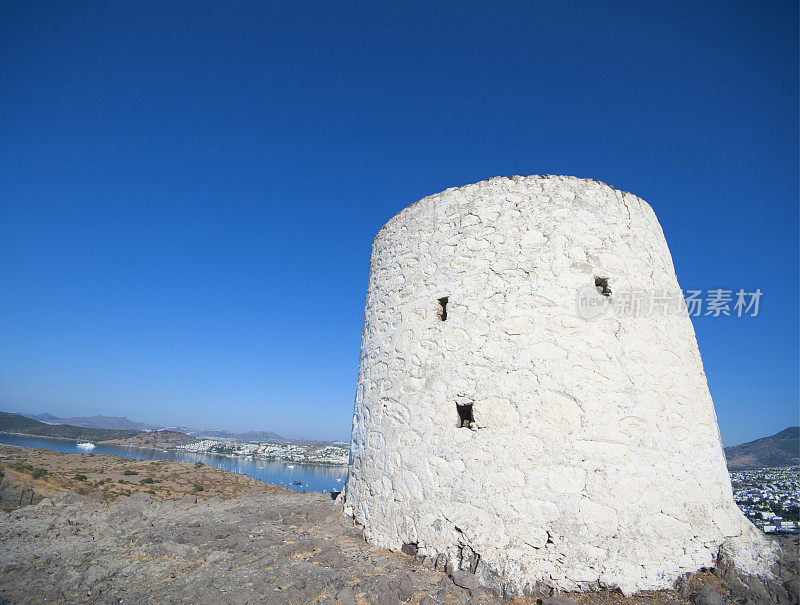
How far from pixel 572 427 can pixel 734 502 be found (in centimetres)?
262

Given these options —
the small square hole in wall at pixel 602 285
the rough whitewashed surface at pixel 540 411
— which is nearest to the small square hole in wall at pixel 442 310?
the rough whitewashed surface at pixel 540 411

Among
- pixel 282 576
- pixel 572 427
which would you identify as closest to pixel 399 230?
pixel 572 427

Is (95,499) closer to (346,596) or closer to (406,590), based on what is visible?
(346,596)

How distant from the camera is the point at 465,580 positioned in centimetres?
404

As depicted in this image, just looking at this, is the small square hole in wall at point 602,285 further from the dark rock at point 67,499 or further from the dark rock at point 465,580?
the dark rock at point 67,499

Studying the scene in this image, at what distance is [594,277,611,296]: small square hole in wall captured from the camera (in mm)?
5090

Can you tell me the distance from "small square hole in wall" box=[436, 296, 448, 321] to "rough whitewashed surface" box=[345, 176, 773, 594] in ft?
0.20

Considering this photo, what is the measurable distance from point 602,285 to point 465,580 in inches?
153

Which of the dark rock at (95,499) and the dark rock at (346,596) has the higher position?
the dark rock at (95,499)

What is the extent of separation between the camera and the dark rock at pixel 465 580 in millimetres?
3979

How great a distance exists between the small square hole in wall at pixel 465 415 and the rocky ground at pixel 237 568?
1548mm

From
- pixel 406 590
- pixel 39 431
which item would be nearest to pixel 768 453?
pixel 406 590

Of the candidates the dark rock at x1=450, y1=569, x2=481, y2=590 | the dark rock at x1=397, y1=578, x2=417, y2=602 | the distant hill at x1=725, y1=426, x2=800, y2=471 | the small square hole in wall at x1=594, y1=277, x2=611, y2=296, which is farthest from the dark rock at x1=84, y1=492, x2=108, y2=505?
the distant hill at x1=725, y1=426, x2=800, y2=471

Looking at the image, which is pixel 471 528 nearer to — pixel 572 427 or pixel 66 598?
pixel 572 427
